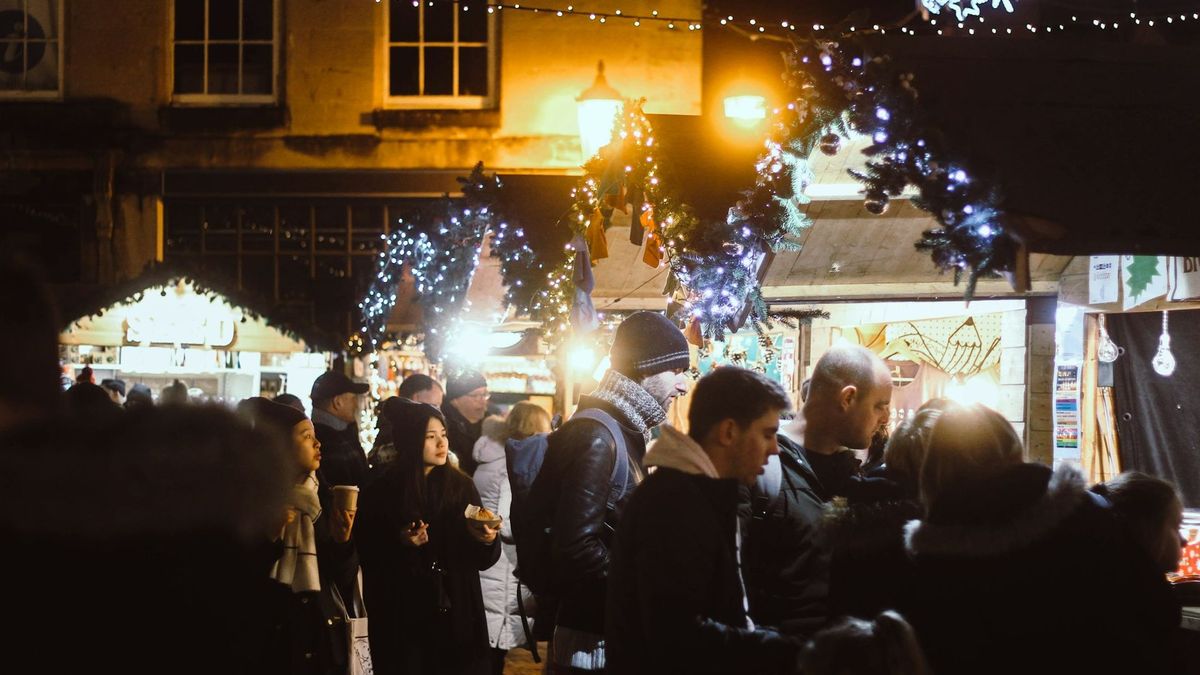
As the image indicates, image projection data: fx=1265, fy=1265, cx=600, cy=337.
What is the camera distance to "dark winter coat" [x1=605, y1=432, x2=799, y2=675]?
3.38m

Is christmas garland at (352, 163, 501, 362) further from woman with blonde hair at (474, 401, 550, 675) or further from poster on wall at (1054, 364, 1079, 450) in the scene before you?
poster on wall at (1054, 364, 1079, 450)

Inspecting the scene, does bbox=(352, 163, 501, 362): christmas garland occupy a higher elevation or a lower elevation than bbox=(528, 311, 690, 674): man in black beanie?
higher

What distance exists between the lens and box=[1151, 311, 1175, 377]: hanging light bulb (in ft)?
28.4

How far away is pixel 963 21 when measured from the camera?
32.9 feet

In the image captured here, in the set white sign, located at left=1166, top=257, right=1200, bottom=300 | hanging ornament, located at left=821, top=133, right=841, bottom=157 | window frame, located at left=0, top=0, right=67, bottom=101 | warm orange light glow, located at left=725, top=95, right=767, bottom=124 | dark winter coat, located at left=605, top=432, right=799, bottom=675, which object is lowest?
dark winter coat, located at left=605, top=432, right=799, bottom=675

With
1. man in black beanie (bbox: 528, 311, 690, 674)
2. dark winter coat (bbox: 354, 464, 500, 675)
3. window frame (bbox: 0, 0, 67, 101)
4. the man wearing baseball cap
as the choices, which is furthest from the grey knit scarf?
window frame (bbox: 0, 0, 67, 101)

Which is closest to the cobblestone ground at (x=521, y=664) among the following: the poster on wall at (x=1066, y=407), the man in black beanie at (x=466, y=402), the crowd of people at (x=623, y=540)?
the man in black beanie at (x=466, y=402)

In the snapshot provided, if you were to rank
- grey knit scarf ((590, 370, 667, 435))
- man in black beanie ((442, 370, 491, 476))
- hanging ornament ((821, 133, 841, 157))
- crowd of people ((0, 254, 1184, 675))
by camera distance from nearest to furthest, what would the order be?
crowd of people ((0, 254, 1184, 675))
grey knit scarf ((590, 370, 667, 435))
hanging ornament ((821, 133, 841, 157))
man in black beanie ((442, 370, 491, 476))

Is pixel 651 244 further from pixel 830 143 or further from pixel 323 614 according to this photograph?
pixel 323 614

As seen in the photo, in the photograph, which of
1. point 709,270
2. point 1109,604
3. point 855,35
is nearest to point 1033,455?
point 709,270

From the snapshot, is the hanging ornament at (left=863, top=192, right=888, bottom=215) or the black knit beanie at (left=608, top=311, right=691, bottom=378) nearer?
the hanging ornament at (left=863, top=192, right=888, bottom=215)

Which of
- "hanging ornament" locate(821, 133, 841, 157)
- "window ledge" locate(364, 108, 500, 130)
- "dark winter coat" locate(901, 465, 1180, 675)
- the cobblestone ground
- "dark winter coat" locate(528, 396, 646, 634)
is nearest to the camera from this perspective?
"dark winter coat" locate(901, 465, 1180, 675)

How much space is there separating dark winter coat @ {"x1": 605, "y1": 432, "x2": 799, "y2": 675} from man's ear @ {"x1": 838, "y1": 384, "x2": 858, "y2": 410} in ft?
5.08

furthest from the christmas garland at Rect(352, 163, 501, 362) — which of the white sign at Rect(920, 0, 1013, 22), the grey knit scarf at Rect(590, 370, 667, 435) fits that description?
the grey knit scarf at Rect(590, 370, 667, 435)
